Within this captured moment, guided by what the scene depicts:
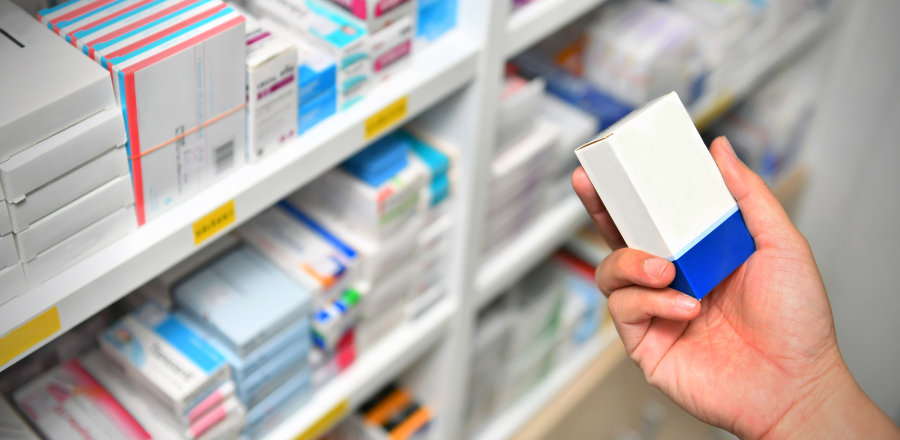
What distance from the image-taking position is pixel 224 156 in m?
1.01

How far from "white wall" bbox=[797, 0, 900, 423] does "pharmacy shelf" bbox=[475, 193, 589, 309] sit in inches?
45.4

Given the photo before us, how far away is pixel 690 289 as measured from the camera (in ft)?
3.12

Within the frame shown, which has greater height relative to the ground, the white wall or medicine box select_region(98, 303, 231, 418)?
medicine box select_region(98, 303, 231, 418)

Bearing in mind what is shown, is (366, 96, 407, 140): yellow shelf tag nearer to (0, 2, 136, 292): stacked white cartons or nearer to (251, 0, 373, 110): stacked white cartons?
(251, 0, 373, 110): stacked white cartons

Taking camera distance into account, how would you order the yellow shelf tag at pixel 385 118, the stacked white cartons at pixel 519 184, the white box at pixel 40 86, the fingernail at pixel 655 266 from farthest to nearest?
the stacked white cartons at pixel 519 184 → the yellow shelf tag at pixel 385 118 → the fingernail at pixel 655 266 → the white box at pixel 40 86

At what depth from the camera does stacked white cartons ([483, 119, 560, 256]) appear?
1528 mm

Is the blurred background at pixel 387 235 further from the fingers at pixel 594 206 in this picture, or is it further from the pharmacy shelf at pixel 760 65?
the fingers at pixel 594 206

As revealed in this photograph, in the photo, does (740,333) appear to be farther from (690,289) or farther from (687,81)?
(687,81)

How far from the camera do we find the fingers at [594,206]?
100 cm

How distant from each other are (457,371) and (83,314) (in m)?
0.90

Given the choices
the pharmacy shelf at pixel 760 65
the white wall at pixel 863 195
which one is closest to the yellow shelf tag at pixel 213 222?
the pharmacy shelf at pixel 760 65

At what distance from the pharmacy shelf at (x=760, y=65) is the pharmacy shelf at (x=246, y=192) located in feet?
2.91

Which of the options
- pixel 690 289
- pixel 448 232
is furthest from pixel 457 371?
pixel 690 289

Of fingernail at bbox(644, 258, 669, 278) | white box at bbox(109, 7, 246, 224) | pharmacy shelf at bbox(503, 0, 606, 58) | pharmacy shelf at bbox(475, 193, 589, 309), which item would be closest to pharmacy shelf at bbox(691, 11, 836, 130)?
pharmacy shelf at bbox(475, 193, 589, 309)
